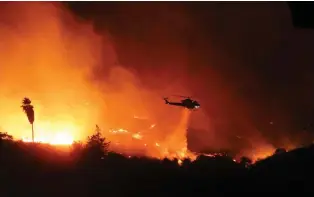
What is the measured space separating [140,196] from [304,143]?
223 ft

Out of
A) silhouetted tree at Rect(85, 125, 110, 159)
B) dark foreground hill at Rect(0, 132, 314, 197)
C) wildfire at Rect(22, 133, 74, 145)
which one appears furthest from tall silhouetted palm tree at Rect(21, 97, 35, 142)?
dark foreground hill at Rect(0, 132, 314, 197)

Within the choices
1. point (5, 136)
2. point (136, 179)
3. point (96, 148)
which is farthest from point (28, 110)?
point (136, 179)

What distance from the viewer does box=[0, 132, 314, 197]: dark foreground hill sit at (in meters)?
38.8

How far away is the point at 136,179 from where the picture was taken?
1606 inches

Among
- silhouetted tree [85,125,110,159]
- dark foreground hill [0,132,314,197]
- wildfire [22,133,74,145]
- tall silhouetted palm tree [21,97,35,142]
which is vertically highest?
tall silhouetted palm tree [21,97,35,142]

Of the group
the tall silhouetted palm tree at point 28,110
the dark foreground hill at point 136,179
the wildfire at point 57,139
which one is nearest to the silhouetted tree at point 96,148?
the dark foreground hill at point 136,179

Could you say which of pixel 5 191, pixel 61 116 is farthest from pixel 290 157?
pixel 61 116

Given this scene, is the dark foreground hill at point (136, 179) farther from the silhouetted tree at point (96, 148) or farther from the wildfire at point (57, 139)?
the wildfire at point (57, 139)

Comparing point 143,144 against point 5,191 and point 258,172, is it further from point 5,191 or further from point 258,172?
point 5,191

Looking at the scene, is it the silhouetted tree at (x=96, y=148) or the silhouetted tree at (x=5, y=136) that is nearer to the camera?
the silhouetted tree at (x=96, y=148)

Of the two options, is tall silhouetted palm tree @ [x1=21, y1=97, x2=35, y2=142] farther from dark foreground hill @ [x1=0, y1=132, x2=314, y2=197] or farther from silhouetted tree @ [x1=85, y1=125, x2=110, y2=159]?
dark foreground hill @ [x1=0, y1=132, x2=314, y2=197]

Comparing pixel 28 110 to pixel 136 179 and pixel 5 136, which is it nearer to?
pixel 5 136

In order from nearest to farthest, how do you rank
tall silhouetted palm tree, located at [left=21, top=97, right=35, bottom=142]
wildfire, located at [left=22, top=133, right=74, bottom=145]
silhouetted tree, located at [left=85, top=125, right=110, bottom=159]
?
silhouetted tree, located at [left=85, top=125, right=110, bottom=159], wildfire, located at [left=22, top=133, right=74, bottom=145], tall silhouetted palm tree, located at [left=21, top=97, right=35, bottom=142]

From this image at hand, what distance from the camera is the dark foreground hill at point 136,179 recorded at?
3881 centimetres
